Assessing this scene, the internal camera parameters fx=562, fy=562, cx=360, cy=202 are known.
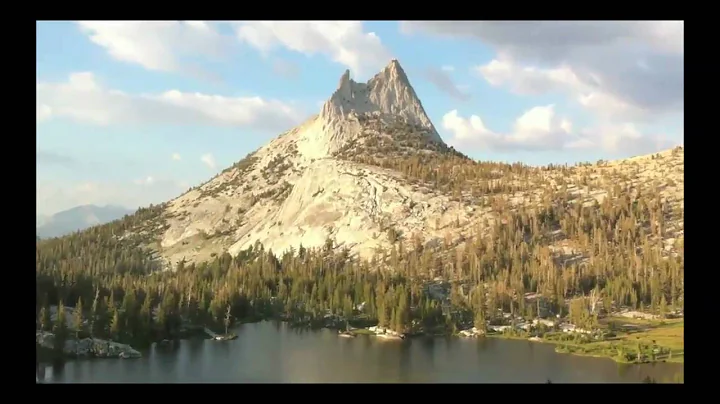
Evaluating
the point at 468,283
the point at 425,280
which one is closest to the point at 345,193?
the point at 425,280

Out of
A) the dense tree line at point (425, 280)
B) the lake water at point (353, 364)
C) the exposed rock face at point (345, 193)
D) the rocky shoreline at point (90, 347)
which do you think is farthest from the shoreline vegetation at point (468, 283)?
the lake water at point (353, 364)

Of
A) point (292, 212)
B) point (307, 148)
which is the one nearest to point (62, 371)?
point (292, 212)

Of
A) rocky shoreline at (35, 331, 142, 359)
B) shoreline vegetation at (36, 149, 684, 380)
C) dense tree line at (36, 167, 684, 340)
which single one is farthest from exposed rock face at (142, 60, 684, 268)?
rocky shoreline at (35, 331, 142, 359)

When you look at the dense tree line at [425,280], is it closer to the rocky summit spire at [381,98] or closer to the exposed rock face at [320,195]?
the exposed rock face at [320,195]

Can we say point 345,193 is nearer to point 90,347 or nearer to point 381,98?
point 381,98

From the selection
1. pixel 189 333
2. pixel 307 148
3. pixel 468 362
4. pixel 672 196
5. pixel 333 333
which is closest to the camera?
pixel 468 362

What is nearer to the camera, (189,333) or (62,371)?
(62,371)
